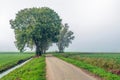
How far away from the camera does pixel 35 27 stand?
312 ft

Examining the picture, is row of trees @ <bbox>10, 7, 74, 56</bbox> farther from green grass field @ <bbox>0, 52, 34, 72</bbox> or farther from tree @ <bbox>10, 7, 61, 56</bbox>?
green grass field @ <bbox>0, 52, 34, 72</bbox>

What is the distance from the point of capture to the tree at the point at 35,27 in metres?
96.5

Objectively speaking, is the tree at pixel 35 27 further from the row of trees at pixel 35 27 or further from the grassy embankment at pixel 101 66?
the grassy embankment at pixel 101 66

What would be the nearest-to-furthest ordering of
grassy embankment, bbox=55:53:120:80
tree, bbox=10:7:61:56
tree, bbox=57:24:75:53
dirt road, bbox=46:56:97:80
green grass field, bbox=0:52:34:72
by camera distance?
dirt road, bbox=46:56:97:80 → grassy embankment, bbox=55:53:120:80 → green grass field, bbox=0:52:34:72 → tree, bbox=10:7:61:56 → tree, bbox=57:24:75:53

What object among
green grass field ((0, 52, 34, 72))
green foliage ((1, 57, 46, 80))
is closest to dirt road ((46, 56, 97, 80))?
green foliage ((1, 57, 46, 80))

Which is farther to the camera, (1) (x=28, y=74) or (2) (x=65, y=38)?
(2) (x=65, y=38)

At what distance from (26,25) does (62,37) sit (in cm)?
7213

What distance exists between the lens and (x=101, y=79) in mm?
27734

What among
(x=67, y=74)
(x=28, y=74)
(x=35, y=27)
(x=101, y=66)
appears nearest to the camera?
(x=67, y=74)

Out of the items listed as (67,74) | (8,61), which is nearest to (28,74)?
(67,74)

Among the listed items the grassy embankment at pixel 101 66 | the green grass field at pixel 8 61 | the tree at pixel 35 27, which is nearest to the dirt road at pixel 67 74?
the grassy embankment at pixel 101 66

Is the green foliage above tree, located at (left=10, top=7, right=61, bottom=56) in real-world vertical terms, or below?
below

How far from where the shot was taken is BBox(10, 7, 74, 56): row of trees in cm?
9656

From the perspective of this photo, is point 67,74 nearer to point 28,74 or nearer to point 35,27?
point 28,74
